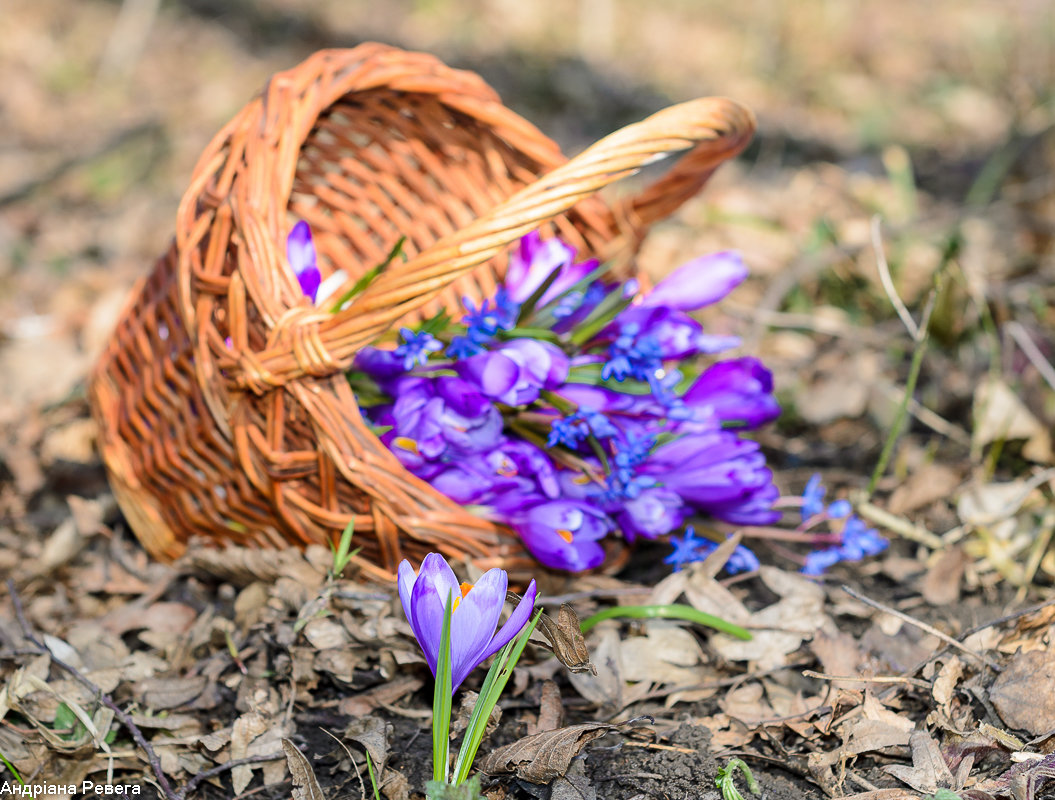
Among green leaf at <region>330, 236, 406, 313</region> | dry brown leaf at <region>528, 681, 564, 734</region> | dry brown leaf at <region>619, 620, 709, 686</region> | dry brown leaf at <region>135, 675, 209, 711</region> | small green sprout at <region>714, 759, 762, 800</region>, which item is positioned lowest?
dry brown leaf at <region>135, 675, 209, 711</region>

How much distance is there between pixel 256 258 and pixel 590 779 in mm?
830

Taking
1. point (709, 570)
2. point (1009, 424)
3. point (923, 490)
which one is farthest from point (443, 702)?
point (1009, 424)

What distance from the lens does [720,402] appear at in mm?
1479

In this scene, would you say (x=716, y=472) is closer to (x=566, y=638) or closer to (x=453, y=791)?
(x=566, y=638)

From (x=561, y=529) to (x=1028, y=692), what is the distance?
649 millimetres

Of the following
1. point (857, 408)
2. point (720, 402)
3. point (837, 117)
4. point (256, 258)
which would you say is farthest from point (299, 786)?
point (837, 117)

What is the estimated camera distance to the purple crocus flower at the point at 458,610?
936mm

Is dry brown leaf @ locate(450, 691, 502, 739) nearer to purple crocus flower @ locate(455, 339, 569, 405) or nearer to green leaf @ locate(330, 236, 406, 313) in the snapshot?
purple crocus flower @ locate(455, 339, 569, 405)

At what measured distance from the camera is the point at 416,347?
128 centimetres

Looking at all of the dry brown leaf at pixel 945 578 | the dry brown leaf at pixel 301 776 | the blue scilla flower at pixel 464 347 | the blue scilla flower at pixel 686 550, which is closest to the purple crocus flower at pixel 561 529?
the blue scilla flower at pixel 686 550

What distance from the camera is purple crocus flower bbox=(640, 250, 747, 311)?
153 centimetres

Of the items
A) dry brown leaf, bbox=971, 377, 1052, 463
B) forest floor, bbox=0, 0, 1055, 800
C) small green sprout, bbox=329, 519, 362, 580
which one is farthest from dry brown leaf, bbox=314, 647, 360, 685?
dry brown leaf, bbox=971, 377, 1052, 463

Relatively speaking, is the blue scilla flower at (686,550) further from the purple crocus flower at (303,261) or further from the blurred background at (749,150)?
the purple crocus flower at (303,261)

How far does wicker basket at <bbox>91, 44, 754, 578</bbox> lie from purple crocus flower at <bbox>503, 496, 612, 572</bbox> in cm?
5
